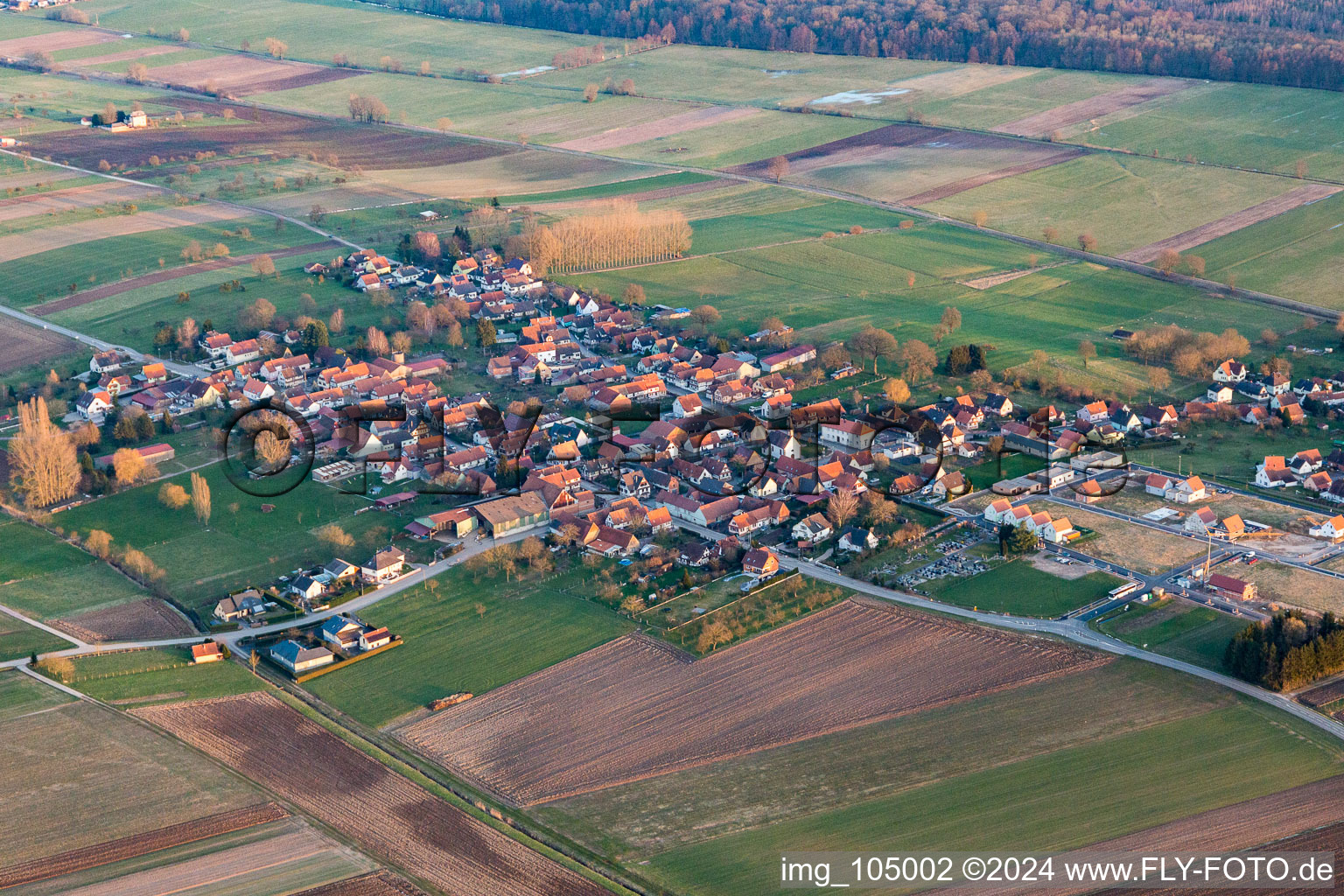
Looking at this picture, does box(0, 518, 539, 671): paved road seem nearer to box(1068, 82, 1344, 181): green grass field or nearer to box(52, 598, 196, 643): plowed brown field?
box(52, 598, 196, 643): plowed brown field

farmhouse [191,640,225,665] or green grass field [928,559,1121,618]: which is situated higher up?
green grass field [928,559,1121,618]

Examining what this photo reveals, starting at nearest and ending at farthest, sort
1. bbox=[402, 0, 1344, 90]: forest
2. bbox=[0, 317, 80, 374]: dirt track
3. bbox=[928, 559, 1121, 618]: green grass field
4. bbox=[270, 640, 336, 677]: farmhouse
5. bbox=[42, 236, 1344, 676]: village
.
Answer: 1. bbox=[270, 640, 336, 677]: farmhouse
2. bbox=[928, 559, 1121, 618]: green grass field
3. bbox=[42, 236, 1344, 676]: village
4. bbox=[0, 317, 80, 374]: dirt track
5. bbox=[402, 0, 1344, 90]: forest

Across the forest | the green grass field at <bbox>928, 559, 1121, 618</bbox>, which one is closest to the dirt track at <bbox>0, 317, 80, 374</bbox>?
the green grass field at <bbox>928, 559, 1121, 618</bbox>

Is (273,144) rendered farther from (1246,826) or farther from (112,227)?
(1246,826)

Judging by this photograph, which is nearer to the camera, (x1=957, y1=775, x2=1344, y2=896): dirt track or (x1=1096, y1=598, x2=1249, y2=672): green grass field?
(x1=957, y1=775, x2=1344, y2=896): dirt track

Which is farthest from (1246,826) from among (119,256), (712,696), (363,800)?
(119,256)

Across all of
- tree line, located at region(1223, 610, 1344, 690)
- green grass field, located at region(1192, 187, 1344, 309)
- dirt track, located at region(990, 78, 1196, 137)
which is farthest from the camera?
dirt track, located at region(990, 78, 1196, 137)

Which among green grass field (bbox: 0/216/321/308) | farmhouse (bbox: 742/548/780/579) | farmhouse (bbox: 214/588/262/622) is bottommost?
farmhouse (bbox: 214/588/262/622)
